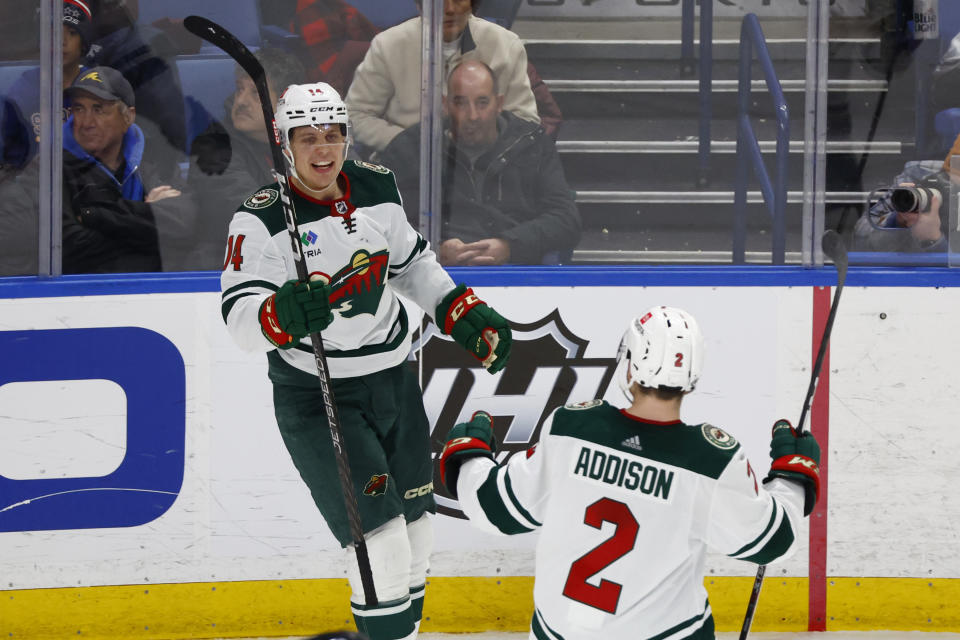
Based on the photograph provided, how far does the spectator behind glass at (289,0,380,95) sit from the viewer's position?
11.3 ft

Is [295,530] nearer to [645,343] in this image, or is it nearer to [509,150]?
[509,150]

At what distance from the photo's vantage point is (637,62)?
355cm

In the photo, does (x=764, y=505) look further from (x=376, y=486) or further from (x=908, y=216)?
(x=908, y=216)

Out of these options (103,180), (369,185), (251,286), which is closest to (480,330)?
(369,185)

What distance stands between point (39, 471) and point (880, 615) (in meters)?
2.38

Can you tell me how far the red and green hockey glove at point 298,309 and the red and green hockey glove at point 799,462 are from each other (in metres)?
0.95

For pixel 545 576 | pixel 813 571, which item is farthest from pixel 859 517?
pixel 545 576

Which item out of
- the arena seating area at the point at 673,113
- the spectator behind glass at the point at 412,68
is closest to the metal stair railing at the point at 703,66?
the arena seating area at the point at 673,113

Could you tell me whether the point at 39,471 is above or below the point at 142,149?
below

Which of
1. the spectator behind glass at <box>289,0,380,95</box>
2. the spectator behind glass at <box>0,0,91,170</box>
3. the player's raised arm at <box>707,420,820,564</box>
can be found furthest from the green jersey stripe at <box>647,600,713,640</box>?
the spectator behind glass at <box>0,0,91,170</box>

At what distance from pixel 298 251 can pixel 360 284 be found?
0.69ft

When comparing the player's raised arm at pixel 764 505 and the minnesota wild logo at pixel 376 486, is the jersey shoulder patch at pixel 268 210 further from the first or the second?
the player's raised arm at pixel 764 505

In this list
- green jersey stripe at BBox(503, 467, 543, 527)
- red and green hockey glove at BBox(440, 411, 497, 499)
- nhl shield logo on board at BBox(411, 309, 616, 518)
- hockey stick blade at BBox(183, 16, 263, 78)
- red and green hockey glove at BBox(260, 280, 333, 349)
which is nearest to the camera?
green jersey stripe at BBox(503, 467, 543, 527)

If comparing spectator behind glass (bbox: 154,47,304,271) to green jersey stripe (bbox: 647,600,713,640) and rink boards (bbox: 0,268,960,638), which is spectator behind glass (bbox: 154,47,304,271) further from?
green jersey stripe (bbox: 647,600,713,640)
